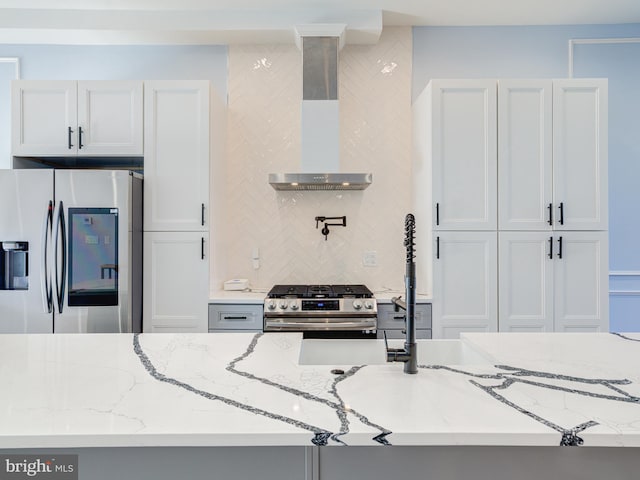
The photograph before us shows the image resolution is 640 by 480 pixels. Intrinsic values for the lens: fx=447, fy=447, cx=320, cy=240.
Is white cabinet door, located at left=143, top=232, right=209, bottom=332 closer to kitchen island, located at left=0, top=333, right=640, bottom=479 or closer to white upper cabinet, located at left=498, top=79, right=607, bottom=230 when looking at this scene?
kitchen island, located at left=0, top=333, right=640, bottom=479

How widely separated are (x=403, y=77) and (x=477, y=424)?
3238 millimetres

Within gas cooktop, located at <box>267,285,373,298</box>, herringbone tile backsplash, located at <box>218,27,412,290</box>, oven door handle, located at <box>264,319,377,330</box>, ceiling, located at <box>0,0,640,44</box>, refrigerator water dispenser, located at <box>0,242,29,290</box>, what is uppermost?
ceiling, located at <box>0,0,640,44</box>

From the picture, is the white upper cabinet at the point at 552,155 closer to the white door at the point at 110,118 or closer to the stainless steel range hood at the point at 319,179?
the stainless steel range hood at the point at 319,179

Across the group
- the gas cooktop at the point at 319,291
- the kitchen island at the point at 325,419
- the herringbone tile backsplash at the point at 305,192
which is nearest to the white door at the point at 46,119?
the herringbone tile backsplash at the point at 305,192

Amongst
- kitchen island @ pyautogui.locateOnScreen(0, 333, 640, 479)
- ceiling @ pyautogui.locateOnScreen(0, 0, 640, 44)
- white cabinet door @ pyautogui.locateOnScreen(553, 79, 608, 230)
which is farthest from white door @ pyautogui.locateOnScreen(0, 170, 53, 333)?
white cabinet door @ pyautogui.locateOnScreen(553, 79, 608, 230)

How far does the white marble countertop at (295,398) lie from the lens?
0.92m

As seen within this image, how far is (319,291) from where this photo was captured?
324cm

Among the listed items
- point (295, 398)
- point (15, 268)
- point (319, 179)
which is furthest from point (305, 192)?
point (295, 398)

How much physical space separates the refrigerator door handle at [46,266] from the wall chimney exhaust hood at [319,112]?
1.45m

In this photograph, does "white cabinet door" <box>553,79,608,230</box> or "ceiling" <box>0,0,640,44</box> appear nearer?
"white cabinet door" <box>553,79,608,230</box>

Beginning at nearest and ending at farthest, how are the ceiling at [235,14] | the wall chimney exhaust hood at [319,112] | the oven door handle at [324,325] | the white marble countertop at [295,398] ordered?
1. the white marble countertop at [295,398]
2. the oven door handle at [324,325]
3. the wall chimney exhaust hood at [319,112]
4. the ceiling at [235,14]

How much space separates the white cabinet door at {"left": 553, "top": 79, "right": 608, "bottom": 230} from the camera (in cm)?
305

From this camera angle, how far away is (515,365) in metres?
1.39

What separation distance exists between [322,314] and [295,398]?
189cm
